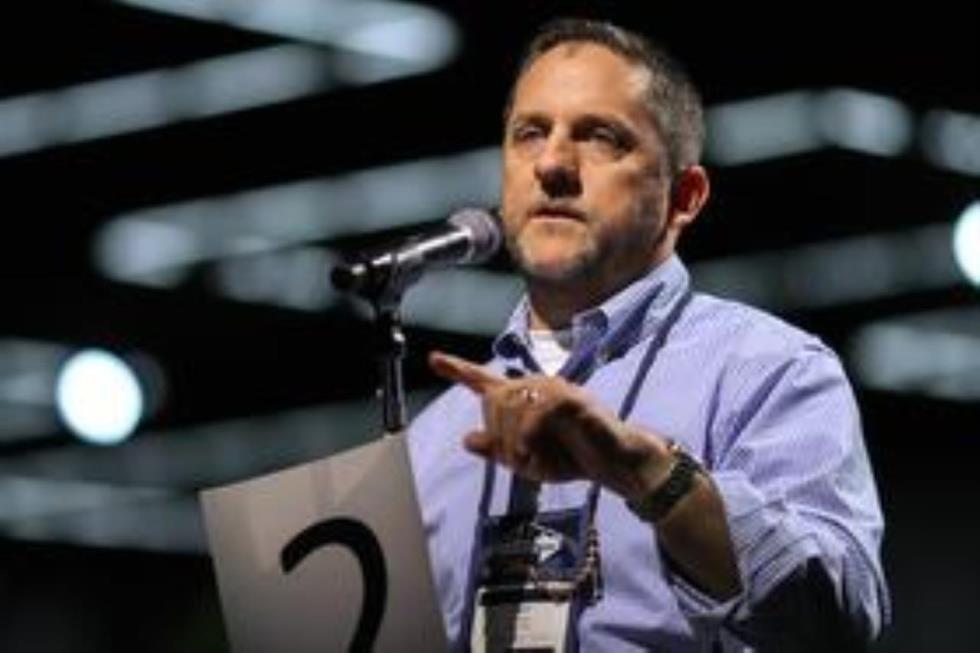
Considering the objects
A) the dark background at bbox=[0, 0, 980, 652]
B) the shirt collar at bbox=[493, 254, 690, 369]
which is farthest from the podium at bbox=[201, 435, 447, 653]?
the dark background at bbox=[0, 0, 980, 652]

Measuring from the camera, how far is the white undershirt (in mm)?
2438

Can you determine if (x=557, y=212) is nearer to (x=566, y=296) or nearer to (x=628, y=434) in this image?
(x=566, y=296)

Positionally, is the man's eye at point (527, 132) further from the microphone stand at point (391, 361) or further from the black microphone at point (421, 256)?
the microphone stand at point (391, 361)

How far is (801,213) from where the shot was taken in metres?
5.61

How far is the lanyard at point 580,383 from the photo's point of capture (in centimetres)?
219

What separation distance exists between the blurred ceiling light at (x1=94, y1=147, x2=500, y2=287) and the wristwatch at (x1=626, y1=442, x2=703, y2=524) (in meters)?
4.01

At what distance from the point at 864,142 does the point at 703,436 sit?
135 inches

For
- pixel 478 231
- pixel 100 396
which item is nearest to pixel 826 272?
pixel 100 396

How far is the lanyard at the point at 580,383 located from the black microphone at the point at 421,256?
0.17m

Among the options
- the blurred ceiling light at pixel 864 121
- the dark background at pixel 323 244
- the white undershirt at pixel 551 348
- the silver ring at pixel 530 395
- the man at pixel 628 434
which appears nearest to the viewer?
the silver ring at pixel 530 395

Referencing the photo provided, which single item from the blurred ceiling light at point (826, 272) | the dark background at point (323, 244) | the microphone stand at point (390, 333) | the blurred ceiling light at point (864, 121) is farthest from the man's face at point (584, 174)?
the blurred ceiling light at point (826, 272)

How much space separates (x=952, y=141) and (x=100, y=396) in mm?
2530

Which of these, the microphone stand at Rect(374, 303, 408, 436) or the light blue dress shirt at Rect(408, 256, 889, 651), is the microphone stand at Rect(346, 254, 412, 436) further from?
the light blue dress shirt at Rect(408, 256, 889, 651)

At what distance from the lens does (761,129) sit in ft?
18.1
